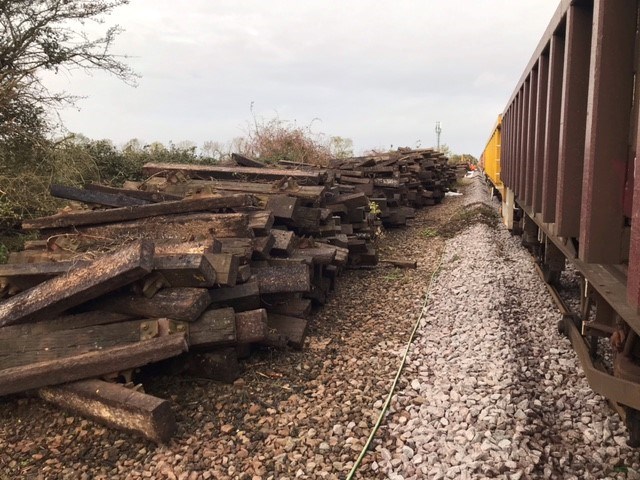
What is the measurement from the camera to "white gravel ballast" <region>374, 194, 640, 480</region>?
3.06 metres

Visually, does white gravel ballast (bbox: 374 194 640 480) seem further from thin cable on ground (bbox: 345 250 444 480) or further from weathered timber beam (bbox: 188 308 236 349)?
weathered timber beam (bbox: 188 308 236 349)

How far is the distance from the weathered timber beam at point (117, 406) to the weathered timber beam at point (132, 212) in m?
2.10

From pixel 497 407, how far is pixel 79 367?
3.05 metres

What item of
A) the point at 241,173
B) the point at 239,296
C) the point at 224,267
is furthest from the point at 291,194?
the point at 224,267

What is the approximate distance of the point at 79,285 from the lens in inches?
151

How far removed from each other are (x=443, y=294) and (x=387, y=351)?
2.09 meters

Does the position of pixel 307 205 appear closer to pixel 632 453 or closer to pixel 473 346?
pixel 473 346

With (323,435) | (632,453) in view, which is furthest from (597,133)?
(323,435)

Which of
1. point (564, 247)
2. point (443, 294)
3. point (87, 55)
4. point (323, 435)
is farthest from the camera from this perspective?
point (87, 55)

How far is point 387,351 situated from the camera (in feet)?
16.3

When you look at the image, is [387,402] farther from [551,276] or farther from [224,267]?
[551,276]

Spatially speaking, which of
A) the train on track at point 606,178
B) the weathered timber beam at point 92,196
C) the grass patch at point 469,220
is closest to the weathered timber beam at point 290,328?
the weathered timber beam at point 92,196

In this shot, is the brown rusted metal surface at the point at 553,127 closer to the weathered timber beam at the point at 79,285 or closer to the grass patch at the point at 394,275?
the weathered timber beam at the point at 79,285

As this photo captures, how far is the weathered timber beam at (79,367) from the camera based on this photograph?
3650mm
